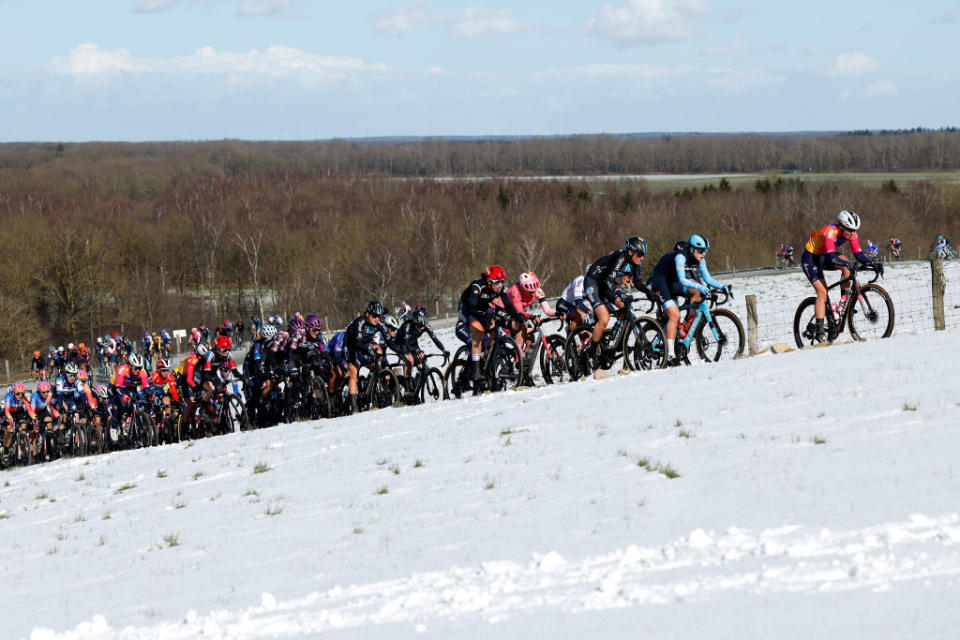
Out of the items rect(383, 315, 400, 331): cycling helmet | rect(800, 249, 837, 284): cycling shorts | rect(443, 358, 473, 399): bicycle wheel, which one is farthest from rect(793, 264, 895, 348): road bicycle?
rect(383, 315, 400, 331): cycling helmet

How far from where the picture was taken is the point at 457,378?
14.4 m

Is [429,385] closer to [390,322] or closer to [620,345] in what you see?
[390,322]

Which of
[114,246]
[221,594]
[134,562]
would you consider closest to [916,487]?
[221,594]

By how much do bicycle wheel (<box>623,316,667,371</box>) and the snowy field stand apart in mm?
1423

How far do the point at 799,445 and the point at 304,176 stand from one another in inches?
5970

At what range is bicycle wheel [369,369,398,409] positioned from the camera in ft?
49.6

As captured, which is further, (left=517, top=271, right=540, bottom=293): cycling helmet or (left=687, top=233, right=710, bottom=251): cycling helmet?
(left=517, top=271, right=540, bottom=293): cycling helmet

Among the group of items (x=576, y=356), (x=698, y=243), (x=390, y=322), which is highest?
(x=698, y=243)

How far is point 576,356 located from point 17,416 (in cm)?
1298

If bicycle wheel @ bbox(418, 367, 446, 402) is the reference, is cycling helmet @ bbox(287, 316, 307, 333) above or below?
above

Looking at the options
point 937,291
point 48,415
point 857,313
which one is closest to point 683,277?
point 857,313

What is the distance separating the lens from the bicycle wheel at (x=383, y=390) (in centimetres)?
1511

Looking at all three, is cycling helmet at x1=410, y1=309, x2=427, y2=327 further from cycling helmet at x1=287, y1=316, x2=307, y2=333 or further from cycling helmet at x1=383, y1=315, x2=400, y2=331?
cycling helmet at x1=287, y1=316, x2=307, y2=333

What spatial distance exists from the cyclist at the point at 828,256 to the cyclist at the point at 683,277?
46.9 inches
